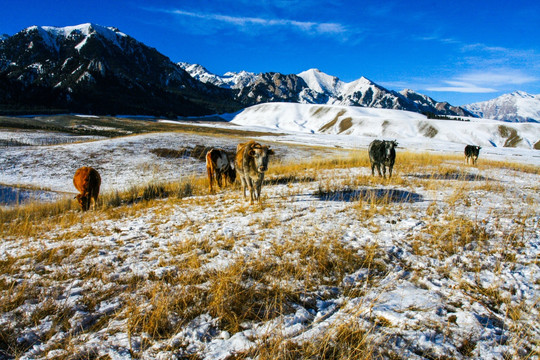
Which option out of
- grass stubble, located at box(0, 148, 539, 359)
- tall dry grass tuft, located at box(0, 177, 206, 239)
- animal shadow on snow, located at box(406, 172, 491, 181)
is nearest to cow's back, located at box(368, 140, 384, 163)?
animal shadow on snow, located at box(406, 172, 491, 181)

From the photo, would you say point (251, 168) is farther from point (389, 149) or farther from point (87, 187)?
point (87, 187)

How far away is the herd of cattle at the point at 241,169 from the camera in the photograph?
324 inches

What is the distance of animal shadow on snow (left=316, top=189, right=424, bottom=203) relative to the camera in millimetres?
8148

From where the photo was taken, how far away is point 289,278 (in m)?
4.15

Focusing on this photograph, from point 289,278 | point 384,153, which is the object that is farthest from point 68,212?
point 384,153

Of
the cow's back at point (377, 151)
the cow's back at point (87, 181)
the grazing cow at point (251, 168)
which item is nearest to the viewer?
the grazing cow at point (251, 168)

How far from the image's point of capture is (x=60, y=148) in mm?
19375

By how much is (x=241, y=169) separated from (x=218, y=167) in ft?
10.1

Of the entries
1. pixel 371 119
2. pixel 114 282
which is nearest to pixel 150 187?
pixel 114 282

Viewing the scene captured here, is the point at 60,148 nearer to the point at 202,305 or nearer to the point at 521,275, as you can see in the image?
the point at 202,305

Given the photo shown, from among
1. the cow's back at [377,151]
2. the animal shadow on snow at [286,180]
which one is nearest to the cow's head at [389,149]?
the cow's back at [377,151]

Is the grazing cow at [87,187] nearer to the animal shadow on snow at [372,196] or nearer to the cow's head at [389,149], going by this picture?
the animal shadow on snow at [372,196]

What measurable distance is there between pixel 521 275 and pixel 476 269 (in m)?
0.57

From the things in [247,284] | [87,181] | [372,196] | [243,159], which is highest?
[243,159]
